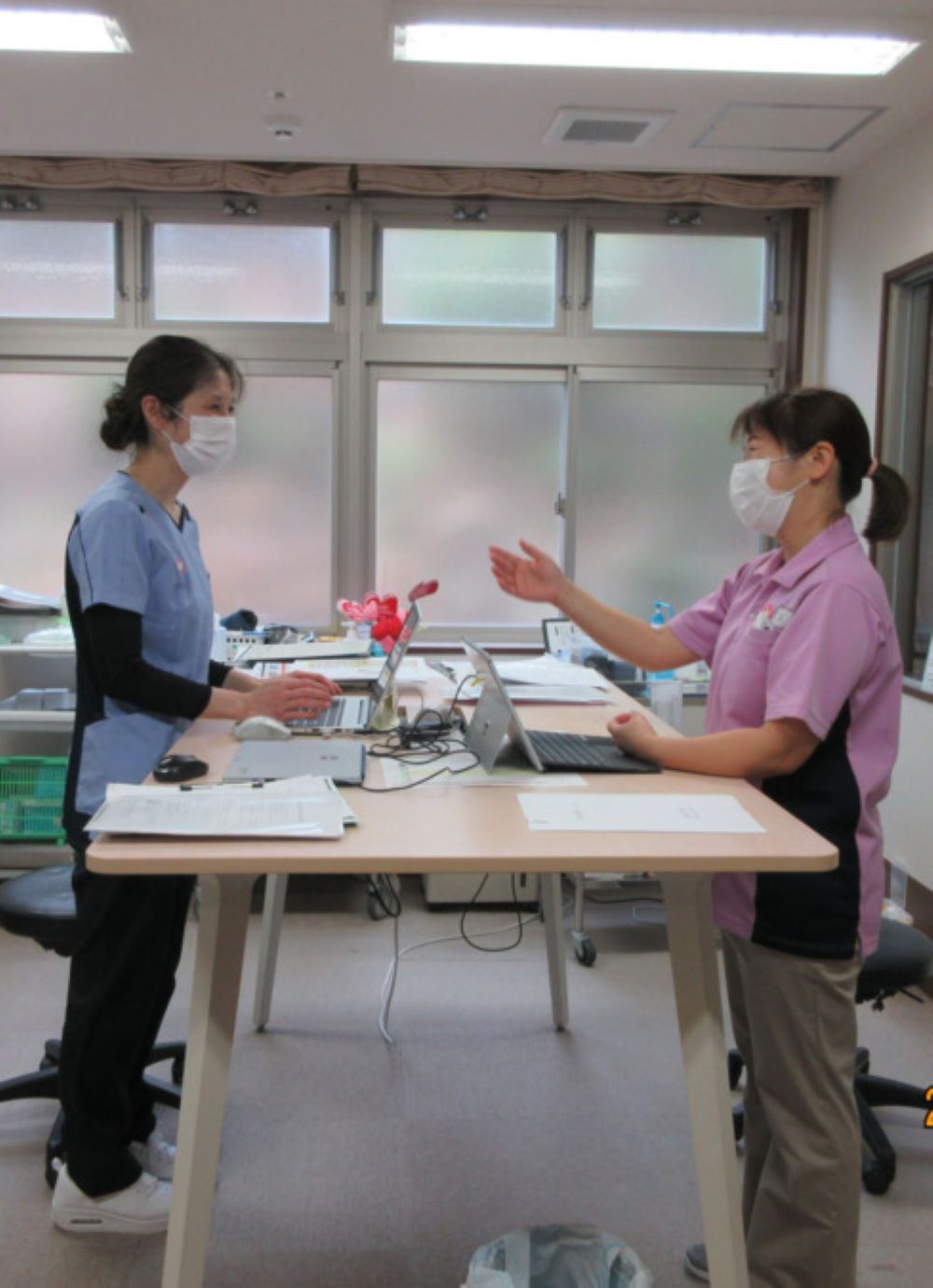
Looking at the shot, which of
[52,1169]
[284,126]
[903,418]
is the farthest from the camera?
[903,418]

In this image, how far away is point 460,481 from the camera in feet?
13.8

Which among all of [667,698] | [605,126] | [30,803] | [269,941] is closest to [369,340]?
[605,126]

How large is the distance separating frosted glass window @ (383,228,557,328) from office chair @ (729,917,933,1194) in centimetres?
279

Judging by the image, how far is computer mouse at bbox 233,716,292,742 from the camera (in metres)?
1.87

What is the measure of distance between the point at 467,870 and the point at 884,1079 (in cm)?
152

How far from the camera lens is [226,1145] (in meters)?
2.20

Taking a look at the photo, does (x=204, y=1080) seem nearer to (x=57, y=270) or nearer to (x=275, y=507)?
(x=275, y=507)

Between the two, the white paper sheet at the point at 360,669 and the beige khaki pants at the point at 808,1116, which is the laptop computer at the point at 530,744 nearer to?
the beige khaki pants at the point at 808,1116

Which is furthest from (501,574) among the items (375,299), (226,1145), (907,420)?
(375,299)

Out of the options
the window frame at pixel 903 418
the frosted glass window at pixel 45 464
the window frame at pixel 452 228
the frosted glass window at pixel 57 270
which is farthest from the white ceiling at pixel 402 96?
the frosted glass window at pixel 45 464

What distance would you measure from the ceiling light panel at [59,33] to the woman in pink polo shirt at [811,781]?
7.02 feet

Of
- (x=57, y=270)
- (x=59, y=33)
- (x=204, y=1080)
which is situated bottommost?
(x=204, y=1080)

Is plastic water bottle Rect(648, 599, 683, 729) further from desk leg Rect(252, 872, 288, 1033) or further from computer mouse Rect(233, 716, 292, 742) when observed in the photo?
computer mouse Rect(233, 716, 292, 742)

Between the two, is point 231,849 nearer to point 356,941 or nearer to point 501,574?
point 501,574
